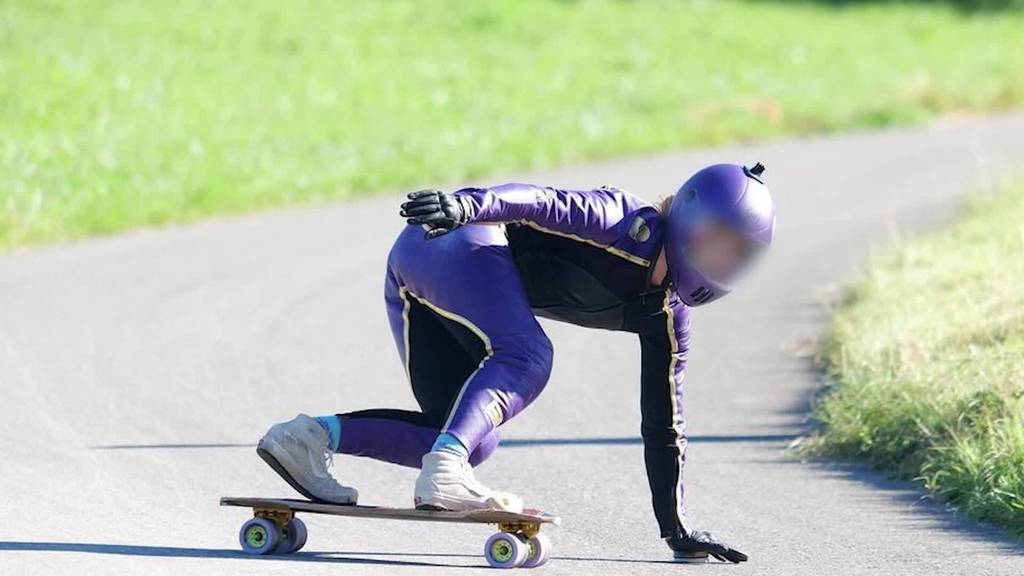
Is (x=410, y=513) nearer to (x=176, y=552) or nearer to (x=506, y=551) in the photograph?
(x=506, y=551)

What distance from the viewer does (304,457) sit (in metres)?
6.36

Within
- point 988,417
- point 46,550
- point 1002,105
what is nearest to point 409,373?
point 46,550

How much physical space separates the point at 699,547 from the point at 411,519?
1.07 m

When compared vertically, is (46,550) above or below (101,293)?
below

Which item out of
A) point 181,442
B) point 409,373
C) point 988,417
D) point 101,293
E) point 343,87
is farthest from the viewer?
point 343,87

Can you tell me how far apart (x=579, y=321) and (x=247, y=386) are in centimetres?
418

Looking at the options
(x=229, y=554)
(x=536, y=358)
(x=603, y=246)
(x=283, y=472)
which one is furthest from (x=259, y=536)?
(x=603, y=246)

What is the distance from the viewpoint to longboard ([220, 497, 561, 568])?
20.0ft

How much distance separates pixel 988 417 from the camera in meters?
8.19

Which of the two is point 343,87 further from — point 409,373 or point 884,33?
point 409,373

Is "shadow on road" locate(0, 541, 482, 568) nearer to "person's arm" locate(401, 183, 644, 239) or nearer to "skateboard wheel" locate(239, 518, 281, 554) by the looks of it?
"skateboard wheel" locate(239, 518, 281, 554)

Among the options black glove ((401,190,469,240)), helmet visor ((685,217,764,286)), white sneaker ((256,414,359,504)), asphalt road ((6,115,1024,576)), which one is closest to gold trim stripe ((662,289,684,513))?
helmet visor ((685,217,764,286))

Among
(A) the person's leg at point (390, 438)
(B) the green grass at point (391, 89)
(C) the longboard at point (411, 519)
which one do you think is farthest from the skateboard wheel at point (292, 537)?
(B) the green grass at point (391, 89)

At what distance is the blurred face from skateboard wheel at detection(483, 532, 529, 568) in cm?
109
